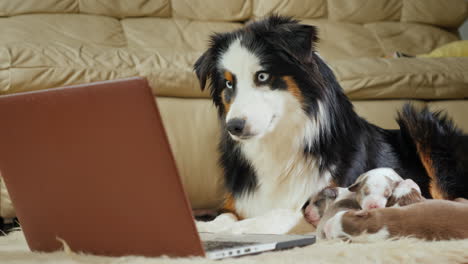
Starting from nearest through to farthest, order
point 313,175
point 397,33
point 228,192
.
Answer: point 313,175 → point 228,192 → point 397,33

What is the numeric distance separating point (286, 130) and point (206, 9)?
231 cm

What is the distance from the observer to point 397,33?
395 centimetres

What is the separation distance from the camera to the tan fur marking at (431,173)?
1823 millimetres

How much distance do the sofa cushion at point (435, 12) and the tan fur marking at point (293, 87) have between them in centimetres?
291

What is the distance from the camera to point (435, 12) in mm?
4094

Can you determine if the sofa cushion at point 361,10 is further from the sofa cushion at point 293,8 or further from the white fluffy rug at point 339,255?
the white fluffy rug at point 339,255

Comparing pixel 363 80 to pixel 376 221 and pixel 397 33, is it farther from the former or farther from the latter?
pixel 397 33

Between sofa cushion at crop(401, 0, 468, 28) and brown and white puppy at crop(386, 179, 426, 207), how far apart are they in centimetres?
308

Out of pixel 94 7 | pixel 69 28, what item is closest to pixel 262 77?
pixel 69 28

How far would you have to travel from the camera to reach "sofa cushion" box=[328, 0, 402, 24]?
3975mm

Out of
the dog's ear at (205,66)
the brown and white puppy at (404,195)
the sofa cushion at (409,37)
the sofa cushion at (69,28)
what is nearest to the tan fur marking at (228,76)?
the dog's ear at (205,66)

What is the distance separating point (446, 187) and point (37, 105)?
1.54 meters

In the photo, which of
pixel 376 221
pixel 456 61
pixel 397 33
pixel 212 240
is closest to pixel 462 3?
pixel 397 33

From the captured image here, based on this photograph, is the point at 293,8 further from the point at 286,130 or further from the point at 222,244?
the point at 222,244
